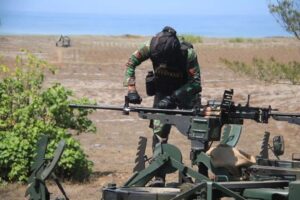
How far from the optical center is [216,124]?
20.0 ft

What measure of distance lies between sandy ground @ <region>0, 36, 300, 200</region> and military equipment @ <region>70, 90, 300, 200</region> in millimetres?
2615

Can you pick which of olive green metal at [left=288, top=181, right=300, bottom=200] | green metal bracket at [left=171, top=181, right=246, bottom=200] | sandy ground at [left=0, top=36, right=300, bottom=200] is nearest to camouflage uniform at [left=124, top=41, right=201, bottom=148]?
sandy ground at [left=0, top=36, right=300, bottom=200]

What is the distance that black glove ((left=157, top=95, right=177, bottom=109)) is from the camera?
8.00m

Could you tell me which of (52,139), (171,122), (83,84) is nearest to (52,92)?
(52,139)

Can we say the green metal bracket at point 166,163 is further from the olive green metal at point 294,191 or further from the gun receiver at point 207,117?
the olive green metal at point 294,191

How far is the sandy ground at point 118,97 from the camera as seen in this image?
10.0m

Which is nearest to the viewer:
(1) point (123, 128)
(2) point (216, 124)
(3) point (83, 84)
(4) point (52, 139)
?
(2) point (216, 124)

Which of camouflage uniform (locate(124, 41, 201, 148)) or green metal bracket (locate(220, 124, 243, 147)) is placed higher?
camouflage uniform (locate(124, 41, 201, 148))

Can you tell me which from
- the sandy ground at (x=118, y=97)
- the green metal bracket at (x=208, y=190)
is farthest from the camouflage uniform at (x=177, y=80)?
the green metal bracket at (x=208, y=190)

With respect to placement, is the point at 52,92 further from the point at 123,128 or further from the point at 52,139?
the point at 123,128

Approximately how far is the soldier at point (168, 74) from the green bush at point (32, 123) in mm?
1082

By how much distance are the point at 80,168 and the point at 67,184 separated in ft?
0.86

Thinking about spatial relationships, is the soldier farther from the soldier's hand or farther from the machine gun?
the machine gun

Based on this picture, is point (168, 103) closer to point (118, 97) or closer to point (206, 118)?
point (206, 118)
